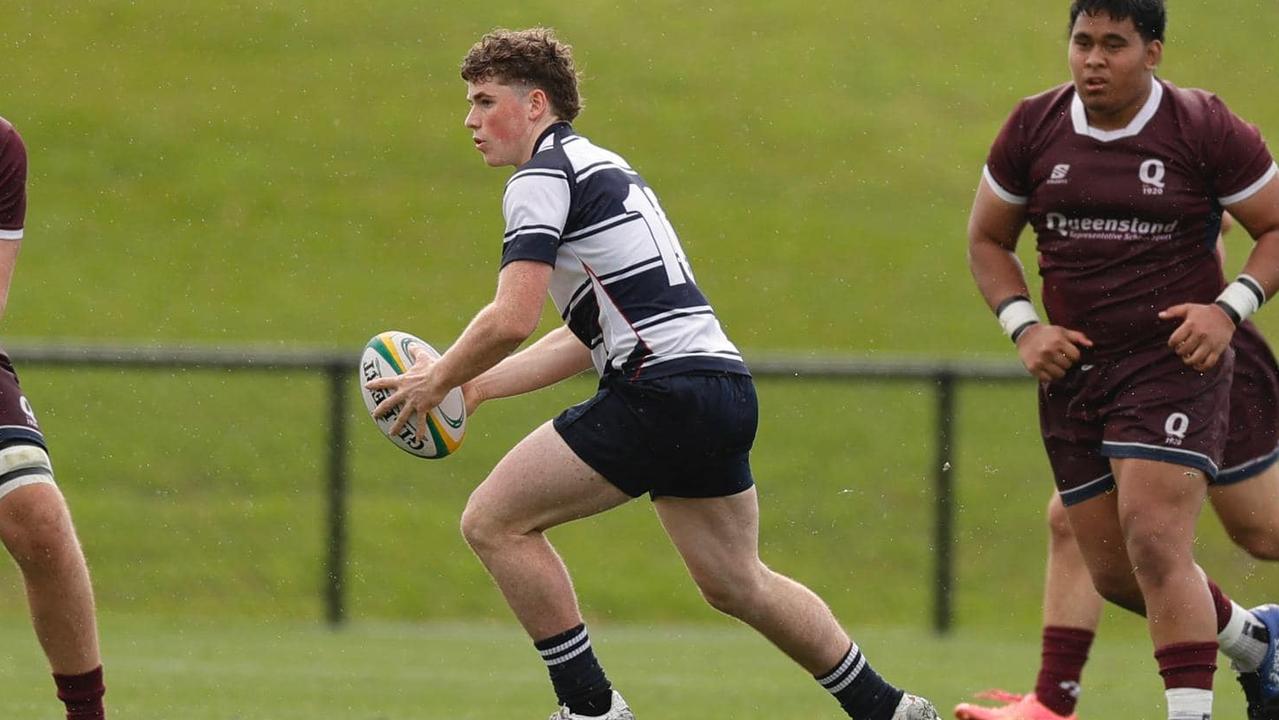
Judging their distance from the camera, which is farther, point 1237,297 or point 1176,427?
point 1237,297

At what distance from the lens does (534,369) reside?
6098 millimetres

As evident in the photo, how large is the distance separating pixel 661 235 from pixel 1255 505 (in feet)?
7.09

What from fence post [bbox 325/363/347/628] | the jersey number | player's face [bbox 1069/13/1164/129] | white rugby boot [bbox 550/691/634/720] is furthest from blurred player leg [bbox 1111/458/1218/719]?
fence post [bbox 325/363/347/628]

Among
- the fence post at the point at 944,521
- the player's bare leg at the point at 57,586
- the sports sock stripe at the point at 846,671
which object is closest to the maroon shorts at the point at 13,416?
the player's bare leg at the point at 57,586

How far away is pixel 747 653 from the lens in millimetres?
10086

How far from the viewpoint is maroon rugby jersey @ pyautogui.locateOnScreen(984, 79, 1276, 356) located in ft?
18.7

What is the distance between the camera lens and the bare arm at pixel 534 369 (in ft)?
20.0

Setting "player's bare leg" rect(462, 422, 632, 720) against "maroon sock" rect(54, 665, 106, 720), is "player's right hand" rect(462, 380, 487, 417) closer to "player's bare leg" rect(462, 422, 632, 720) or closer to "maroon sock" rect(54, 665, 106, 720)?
"player's bare leg" rect(462, 422, 632, 720)

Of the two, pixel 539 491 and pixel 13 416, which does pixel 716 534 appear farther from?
pixel 13 416

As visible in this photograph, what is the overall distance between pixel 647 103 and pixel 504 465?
61.5ft

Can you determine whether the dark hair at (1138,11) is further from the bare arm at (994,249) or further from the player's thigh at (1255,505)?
the player's thigh at (1255,505)

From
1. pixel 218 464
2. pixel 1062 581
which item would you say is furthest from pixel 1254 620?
pixel 218 464

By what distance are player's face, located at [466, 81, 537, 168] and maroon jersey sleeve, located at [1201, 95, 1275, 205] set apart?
1969mm

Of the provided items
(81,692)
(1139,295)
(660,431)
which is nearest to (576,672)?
(660,431)
